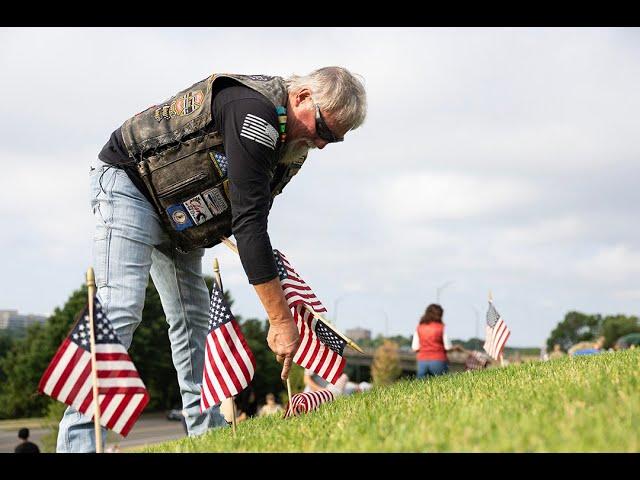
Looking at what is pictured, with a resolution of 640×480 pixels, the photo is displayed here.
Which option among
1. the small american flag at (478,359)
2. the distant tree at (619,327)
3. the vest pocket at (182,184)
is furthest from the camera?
the distant tree at (619,327)

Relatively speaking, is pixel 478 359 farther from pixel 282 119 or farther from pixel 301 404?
pixel 282 119

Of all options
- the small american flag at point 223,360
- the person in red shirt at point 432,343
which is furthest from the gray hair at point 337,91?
the person in red shirt at point 432,343

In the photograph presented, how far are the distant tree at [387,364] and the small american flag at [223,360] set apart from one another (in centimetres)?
7092

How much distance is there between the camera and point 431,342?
595 inches

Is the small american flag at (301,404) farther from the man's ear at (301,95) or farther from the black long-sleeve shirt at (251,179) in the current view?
the man's ear at (301,95)

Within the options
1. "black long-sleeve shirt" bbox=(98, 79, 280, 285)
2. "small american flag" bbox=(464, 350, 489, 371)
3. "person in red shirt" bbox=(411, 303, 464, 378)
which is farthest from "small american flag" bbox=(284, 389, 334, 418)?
"small american flag" bbox=(464, 350, 489, 371)

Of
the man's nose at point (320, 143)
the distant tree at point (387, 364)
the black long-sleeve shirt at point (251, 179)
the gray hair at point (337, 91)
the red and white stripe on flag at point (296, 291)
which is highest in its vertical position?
the gray hair at point (337, 91)

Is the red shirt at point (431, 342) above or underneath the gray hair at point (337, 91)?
underneath

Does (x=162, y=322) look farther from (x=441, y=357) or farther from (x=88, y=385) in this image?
(x=88, y=385)

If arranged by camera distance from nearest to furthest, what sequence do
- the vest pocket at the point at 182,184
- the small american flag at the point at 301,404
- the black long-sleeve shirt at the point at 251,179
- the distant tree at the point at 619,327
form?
the black long-sleeve shirt at the point at 251,179 < the vest pocket at the point at 182,184 < the small american flag at the point at 301,404 < the distant tree at the point at 619,327

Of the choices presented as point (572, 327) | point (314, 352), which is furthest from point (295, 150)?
point (572, 327)

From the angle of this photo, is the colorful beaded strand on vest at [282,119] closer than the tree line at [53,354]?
Yes

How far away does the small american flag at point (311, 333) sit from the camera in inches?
270

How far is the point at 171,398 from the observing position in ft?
227
